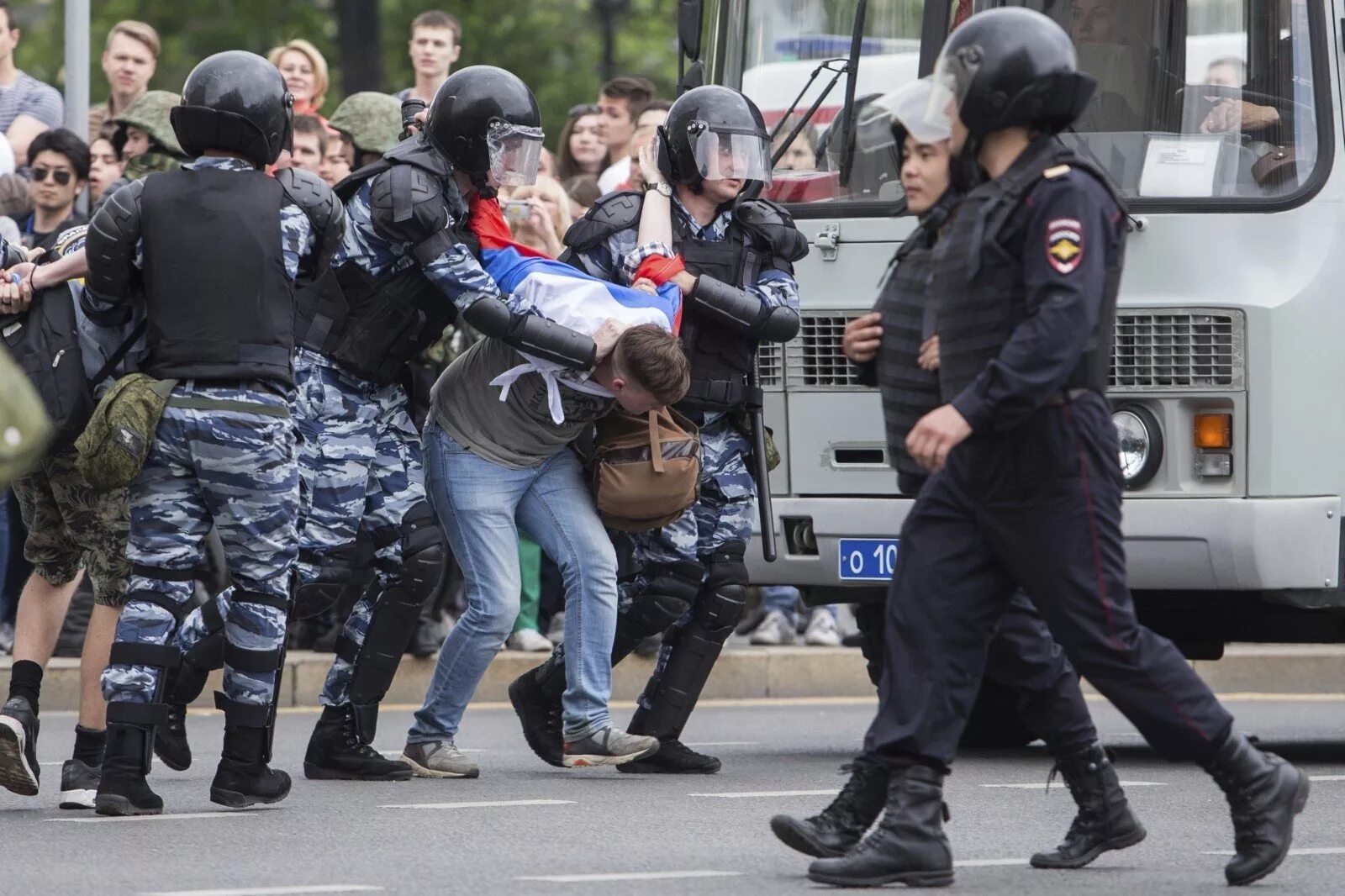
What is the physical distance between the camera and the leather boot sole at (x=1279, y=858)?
5.59 m

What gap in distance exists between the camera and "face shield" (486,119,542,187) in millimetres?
7543

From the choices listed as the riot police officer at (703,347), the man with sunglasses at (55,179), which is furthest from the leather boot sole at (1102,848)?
the man with sunglasses at (55,179)

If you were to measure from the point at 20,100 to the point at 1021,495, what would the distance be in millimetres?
7333

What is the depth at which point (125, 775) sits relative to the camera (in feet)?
22.2

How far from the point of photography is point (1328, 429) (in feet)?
26.4

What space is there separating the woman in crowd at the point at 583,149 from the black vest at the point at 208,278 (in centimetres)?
588

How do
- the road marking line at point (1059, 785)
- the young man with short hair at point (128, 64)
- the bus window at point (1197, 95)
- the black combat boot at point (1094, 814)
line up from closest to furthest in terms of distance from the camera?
1. the black combat boot at point (1094, 814)
2. the road marking line at point (1059, 785)
3. the bus window at point (1197, 95)
4. the young man with short hair at point (128, 64)

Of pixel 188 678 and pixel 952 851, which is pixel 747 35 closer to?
pixel 188 678

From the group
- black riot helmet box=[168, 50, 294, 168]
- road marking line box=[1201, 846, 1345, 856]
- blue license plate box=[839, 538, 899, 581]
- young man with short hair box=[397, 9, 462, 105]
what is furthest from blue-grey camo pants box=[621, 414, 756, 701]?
young man with short hair box=[397, 9, 462, 105]

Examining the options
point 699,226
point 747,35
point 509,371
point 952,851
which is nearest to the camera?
point 952,851

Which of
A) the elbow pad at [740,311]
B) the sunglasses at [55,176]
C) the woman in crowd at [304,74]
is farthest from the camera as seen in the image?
the woman in crowd at [304,74]

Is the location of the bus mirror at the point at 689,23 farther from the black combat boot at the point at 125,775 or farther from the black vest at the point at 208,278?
the black combat boot at the point at 125,775

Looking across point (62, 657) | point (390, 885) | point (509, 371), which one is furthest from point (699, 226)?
point (62, 657)

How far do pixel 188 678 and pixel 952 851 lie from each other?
273 centimetres
